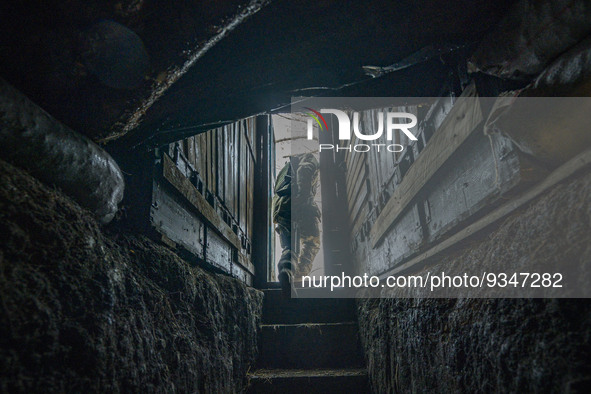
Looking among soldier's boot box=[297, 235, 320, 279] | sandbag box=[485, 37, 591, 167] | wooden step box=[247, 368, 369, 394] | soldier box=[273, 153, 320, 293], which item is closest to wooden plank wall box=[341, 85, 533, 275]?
sandbag box=[485, 37, 591, 167]

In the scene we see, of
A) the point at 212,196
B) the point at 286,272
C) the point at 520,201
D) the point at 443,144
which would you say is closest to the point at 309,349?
the point at 286,272

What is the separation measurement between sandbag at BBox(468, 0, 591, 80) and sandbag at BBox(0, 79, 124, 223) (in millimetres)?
1413

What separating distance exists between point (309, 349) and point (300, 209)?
12.6 feet

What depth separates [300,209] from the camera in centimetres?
709

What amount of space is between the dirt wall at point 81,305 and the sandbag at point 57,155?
5cm

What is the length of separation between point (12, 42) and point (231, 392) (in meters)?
2.24

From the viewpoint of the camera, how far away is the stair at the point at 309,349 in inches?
113

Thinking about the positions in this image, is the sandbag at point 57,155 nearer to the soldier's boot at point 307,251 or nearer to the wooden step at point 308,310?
the wooden step at point 308,310

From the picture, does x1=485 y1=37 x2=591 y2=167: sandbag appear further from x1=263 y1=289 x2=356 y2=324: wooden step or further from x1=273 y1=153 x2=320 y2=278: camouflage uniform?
x1=273 y1=153 x2=320 y2=278: camouflage uniform

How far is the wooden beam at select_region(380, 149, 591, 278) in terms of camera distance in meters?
0.84

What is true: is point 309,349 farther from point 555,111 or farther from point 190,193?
point 555,111

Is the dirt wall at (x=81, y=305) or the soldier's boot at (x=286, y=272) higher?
the soldier's boot at (x=286, y=272)

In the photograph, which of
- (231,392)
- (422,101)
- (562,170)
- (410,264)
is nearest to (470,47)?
(422,101)

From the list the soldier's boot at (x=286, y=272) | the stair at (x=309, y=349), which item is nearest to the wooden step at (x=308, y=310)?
the stair at (x=309, y=349)
